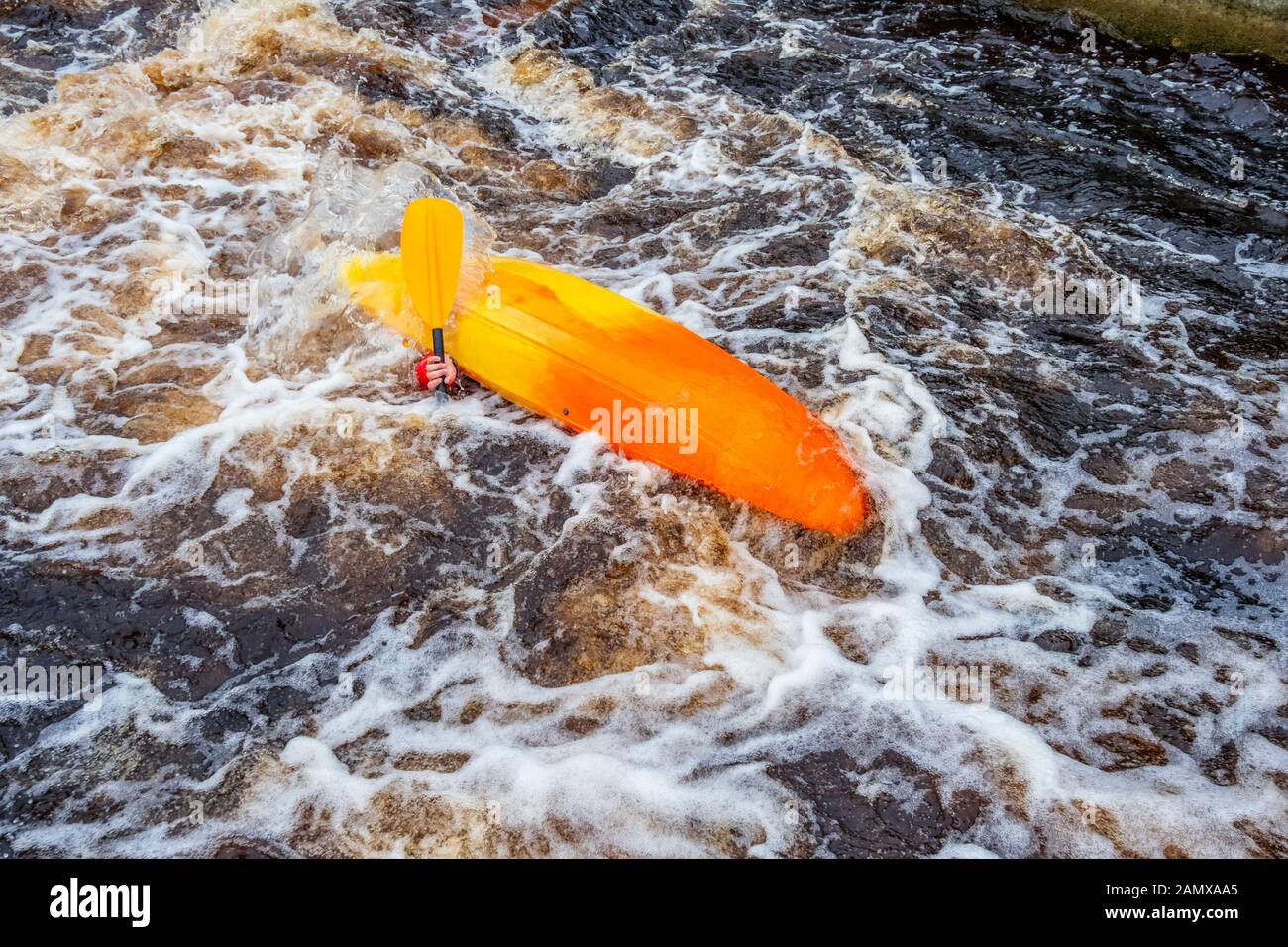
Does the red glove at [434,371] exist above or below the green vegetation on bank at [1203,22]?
below

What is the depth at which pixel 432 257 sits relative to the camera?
4.42 m

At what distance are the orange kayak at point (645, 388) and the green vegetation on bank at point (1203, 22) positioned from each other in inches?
279

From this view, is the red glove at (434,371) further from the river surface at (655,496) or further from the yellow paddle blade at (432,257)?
the river surface at (655,496)

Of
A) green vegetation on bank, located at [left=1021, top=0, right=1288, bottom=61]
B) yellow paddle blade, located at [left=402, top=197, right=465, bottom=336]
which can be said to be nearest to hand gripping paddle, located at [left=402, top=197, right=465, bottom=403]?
yellow paddle blade, located at [left=402, top=197, right=465, bottom=336]

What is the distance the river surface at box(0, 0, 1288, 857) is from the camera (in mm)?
3096

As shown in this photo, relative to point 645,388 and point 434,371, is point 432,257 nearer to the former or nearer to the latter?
point 434,371

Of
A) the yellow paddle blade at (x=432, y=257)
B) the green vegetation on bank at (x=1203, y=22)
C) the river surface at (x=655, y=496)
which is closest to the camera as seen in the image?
the river surface at (x=655, y=496)

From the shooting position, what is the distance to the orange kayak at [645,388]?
3988mm

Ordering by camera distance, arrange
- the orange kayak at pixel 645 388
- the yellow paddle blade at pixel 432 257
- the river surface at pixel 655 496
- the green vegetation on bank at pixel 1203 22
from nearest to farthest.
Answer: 1. the river surface at pixel 655 496
2. the orange kayak at pixel 645 388
3. the yellow paddle blade at pixel 432 257
4. the green vegetation on bank at pixel 1203 22

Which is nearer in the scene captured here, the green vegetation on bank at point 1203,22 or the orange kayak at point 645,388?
the orange kayak at point 645,388

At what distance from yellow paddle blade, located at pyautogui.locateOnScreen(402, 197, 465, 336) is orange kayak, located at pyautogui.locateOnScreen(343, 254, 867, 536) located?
0.63 ft

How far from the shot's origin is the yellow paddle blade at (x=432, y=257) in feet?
14.4

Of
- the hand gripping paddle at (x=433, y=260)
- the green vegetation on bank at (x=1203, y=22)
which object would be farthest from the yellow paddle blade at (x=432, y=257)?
the green vegetation on bank at (x=1203, y=22)
